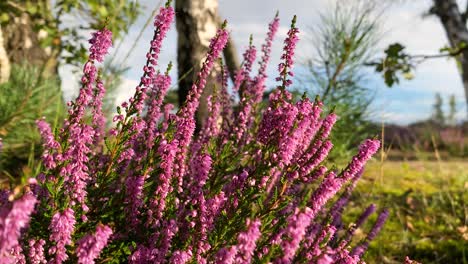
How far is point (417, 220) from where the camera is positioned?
543 cm

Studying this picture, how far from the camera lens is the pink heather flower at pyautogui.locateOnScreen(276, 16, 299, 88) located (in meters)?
2.21

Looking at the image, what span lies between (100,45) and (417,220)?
14.7 ft

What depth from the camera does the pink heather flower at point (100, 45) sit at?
6.28 ft

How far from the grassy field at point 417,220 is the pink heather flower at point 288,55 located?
160 cm

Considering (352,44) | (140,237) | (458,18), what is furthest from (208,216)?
(458,18)

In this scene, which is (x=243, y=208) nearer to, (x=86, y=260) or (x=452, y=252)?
(x=86, y=260)

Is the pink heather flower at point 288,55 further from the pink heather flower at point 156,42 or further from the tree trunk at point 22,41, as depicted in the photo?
the tree trunk at point 22,41

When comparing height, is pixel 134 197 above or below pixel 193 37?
below

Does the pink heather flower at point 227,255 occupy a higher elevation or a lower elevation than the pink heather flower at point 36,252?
higher

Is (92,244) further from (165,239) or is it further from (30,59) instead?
(30,59)

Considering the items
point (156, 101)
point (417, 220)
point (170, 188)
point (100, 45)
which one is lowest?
point (417, 220)

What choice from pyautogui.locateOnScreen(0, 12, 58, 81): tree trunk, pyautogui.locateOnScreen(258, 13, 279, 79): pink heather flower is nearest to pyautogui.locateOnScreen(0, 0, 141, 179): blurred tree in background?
pyautogui.locateOnScreen(0, 12, 58, 81): tree trunk

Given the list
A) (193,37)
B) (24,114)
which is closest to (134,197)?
(193,37)

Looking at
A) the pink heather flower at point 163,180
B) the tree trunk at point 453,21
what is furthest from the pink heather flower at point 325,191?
the tree trunk at point 453,21
